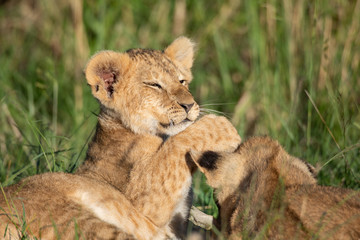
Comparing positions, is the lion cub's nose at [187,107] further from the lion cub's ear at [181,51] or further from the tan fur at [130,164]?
the lion cub's ear at [181,51]

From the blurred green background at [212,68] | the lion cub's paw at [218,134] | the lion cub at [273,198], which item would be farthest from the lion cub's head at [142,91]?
the lion cub at [273,198]

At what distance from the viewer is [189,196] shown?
4891 mm

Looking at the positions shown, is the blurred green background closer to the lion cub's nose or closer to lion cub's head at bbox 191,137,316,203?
the lion cub's nose

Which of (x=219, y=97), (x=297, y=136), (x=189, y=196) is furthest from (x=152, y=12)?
(x=189, y=196)

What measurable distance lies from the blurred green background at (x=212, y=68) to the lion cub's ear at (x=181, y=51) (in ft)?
1.88

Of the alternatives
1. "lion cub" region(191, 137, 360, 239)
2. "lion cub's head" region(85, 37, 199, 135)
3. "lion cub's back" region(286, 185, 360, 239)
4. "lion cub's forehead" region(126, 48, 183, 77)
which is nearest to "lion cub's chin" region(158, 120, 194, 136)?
"lion cub's head" region(85, 37, 199, 135)

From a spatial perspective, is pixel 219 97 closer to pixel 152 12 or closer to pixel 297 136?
pixel 152 12

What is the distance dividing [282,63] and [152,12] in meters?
2.76

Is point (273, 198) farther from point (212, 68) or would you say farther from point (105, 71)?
point (212, 68)

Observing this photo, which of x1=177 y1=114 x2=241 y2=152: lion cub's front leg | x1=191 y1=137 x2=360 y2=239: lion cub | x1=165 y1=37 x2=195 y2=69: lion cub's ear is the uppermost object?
x1=165 y1=37 x2=195 y2=69: lion cub's ear

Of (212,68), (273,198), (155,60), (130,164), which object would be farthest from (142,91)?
(212,68)

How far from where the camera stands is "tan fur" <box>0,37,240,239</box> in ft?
13.5

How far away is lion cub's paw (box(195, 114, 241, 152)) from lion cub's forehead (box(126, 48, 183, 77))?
570 millimetres

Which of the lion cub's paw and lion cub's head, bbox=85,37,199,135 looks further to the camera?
lion cub's head, bbox=85,37,199,135
